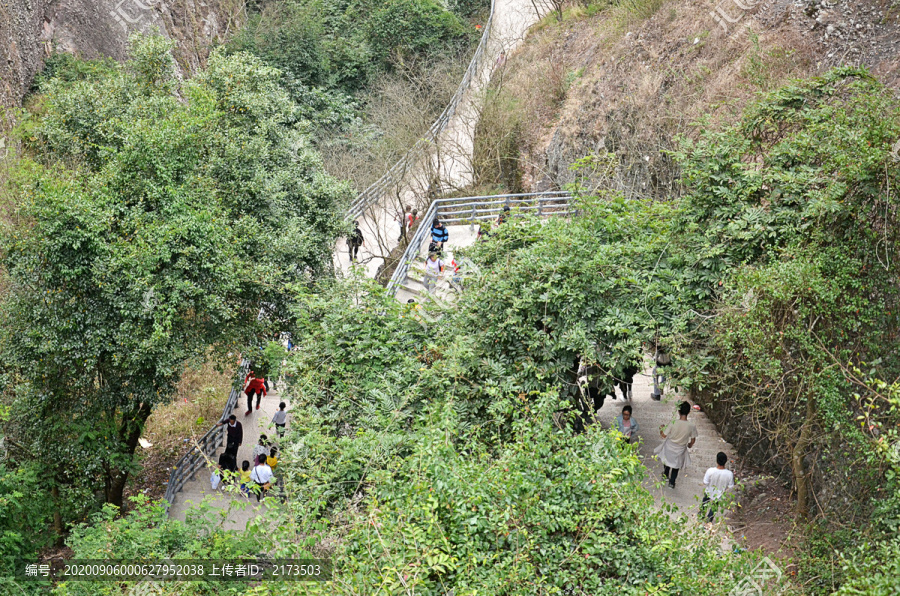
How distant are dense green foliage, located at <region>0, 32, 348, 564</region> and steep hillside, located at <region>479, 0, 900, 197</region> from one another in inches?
241

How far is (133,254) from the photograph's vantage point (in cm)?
1060

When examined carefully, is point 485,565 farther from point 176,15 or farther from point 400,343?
point 176,15

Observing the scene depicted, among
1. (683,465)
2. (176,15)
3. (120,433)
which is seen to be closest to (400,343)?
(683,465)

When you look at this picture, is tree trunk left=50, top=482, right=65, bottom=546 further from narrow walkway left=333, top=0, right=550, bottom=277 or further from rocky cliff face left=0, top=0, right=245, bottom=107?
rocky cliff face left=0, top=0, right=245, bottom=107

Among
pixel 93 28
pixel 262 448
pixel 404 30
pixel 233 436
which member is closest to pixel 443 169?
pixel 404 30

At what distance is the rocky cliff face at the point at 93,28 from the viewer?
2245 centimetres

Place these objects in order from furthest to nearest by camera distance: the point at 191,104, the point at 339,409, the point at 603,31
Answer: the point at 603,31
the point at 191,104
the point at 339,409

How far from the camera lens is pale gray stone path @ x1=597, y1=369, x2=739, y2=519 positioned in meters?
11.0

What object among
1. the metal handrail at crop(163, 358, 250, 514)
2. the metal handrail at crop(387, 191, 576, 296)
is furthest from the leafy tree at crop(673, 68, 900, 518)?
the metal handrail at crop(163, 358, 250, 514)

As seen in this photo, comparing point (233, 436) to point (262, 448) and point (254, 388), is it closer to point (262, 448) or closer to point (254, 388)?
point (262, 448)

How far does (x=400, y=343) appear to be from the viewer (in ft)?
32.7

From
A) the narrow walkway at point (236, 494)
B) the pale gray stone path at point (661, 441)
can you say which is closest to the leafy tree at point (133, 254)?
the narrow walkway at point (236, 494)

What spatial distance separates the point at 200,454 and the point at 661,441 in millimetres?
8971

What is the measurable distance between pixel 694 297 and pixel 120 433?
1017 centimetres
